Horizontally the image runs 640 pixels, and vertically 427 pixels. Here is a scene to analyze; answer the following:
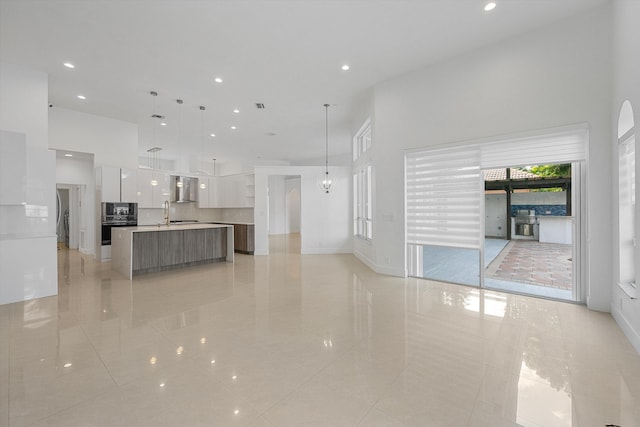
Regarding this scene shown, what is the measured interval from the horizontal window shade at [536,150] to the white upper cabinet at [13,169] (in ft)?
22.8

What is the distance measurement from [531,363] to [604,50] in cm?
390

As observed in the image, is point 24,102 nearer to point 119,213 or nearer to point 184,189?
point 119,213

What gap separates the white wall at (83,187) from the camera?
8.25 metres

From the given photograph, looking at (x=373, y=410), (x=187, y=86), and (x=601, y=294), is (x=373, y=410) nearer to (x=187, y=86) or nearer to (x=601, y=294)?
→ (x=601, y=294)

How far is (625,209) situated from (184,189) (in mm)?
10065

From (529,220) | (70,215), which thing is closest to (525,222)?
(529,220)

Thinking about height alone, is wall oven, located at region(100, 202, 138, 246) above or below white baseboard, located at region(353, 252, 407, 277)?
above

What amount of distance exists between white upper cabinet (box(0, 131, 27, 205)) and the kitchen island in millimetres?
1703

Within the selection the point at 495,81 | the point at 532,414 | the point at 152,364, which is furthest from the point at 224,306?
the point at 495,81

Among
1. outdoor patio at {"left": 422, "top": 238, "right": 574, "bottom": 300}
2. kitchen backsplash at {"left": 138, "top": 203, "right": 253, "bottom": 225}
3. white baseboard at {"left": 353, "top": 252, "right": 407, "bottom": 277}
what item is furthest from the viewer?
kitchen backsplash at {"left": 138, "top": 203, "right": 253, "bottom": 225}

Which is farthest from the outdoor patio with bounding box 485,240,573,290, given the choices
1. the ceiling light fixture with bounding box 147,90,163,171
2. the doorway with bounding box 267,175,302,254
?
the doorway with bounding box 267,175,302,254

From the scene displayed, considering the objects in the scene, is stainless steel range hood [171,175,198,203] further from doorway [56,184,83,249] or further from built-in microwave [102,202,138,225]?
doorway [56,184,83,249]

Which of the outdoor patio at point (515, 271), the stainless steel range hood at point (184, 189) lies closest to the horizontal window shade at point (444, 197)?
the outdoor patio at point (515, 271)

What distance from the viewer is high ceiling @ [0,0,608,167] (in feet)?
11.5
